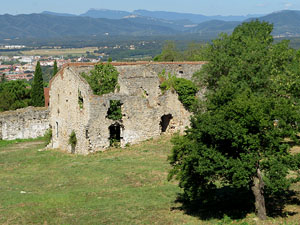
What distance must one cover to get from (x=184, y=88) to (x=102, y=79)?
259 inches

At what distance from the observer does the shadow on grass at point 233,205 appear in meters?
17.3

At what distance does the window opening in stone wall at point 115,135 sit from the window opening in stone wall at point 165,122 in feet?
13.5

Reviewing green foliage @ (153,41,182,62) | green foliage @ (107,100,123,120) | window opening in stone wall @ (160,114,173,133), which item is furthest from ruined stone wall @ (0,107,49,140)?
green foliage @ (153,41,182,62)

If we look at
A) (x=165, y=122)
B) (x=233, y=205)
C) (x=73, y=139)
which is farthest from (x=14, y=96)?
(x=233, y=205)

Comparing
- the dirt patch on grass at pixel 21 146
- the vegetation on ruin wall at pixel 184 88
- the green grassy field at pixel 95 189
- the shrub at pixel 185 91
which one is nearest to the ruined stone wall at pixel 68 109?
the green grassy field at pixel 95 189

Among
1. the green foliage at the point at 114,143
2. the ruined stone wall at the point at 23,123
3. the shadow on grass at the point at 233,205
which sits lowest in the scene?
the ruined stone wall at the point at 23,123

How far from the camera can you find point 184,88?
3553 centimetres

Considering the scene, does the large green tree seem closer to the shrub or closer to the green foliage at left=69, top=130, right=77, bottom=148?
the green foliage at left=69, top=130, right=77, bottom=148

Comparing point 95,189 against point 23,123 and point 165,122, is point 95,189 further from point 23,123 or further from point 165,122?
point 23,123

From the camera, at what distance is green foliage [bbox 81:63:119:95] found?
33688mm

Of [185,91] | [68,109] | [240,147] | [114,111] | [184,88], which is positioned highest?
[240,147]

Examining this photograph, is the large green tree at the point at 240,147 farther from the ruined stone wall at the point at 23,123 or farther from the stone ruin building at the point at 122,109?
the ruined stone wall at the point at 23,123

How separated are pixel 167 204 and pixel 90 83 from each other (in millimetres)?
16223

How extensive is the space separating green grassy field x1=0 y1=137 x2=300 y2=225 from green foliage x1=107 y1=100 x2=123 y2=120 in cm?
247
